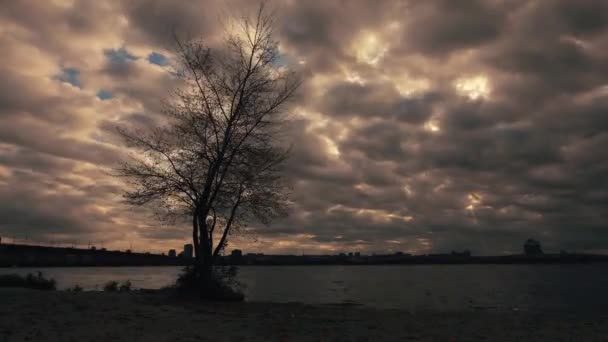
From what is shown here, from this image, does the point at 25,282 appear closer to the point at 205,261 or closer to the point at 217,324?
the point at 205,261

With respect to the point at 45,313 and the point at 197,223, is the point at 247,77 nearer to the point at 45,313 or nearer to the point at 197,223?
the point at 197,223

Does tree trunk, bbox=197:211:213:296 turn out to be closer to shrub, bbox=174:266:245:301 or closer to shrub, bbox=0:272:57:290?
shrub, bbox=174:266:245:301

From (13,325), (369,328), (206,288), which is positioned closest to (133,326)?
(13,325)

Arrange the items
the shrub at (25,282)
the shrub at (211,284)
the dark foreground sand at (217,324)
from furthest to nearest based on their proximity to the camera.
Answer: the shrub at (25,282) < the shrub at (211,284) < the dark foreground sand at (217,324)

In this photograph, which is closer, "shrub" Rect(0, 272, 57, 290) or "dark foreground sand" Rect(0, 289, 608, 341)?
"dark foreground sand" Rect(0, 289, 608, 341)

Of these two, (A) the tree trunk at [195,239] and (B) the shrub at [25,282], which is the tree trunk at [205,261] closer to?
(A) the tree trunk at [195,239]

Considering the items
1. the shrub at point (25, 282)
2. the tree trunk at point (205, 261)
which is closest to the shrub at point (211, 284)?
the tree trunk at point (205, 261)

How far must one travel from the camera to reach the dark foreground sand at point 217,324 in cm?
1254

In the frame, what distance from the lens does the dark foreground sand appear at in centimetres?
1254

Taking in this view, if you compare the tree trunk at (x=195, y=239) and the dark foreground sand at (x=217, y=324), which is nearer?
the dark foreground sand at (x=217, y=324)

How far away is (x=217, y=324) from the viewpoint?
15.1 meters

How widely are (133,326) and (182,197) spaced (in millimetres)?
10914

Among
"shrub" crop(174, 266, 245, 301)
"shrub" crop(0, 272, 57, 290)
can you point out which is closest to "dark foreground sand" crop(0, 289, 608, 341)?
"shrub" crop(174, 266, 245, 301)

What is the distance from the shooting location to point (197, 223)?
78.6ft
